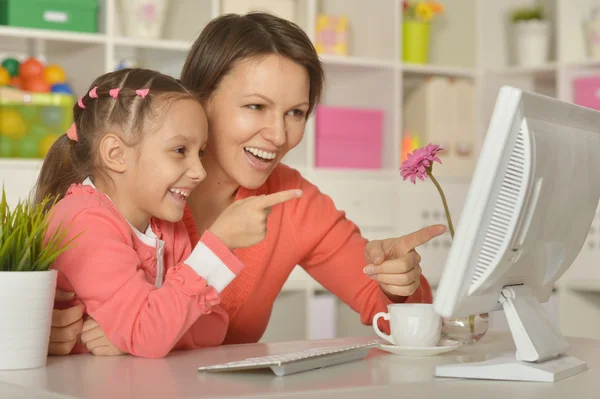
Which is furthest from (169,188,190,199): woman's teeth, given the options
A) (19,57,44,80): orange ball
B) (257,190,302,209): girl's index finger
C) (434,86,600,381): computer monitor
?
(19,57,44,80): orange ball

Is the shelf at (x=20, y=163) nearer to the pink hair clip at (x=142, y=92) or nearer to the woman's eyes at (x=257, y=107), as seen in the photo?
the woman's eyes at (x=257, y=107)

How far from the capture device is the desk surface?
99cm

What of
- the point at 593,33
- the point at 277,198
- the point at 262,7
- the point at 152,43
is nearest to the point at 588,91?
the point at 593,33

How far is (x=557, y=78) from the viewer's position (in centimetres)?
342

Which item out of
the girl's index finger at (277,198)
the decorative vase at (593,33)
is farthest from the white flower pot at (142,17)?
the girl's index finger at (277,198)

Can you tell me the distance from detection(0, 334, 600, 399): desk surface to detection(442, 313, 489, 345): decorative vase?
0.67 feet

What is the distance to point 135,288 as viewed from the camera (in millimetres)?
1270

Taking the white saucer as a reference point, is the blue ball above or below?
above

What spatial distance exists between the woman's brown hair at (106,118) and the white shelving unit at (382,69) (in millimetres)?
1391

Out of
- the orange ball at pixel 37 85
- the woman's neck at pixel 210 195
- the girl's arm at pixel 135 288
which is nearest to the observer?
the girl's arm at pixel 135 288

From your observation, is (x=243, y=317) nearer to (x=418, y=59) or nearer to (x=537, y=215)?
(x=537, y=215)

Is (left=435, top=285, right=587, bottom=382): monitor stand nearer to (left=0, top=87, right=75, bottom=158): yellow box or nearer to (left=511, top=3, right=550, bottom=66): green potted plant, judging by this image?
(left=0, top=87, right=75, bottom=158): yellow box

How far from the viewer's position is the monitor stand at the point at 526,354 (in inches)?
44.4

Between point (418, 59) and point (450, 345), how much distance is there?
7.62 feet
